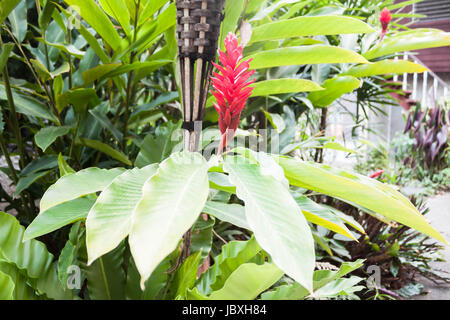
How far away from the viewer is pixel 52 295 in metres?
0.47

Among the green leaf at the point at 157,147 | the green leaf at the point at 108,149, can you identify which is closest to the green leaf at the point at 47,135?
the green leaf at the point at 108,149

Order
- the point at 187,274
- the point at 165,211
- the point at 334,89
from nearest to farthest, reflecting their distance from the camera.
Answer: the point at 165,211 < the point at 187,274 < the point at 334,89

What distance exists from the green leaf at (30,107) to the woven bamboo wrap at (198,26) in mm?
435

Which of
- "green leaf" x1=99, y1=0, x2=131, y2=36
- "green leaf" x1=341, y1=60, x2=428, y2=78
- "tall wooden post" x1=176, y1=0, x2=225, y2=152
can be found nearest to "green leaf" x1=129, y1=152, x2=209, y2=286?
"tall wooden post" x1=176, y1=0, x2=225, y2=152

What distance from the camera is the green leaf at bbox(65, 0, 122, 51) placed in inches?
20.4

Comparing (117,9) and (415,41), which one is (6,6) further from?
(415,41)

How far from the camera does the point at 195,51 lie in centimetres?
39

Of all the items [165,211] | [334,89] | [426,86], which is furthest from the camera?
[426,86]

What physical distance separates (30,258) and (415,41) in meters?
0.75

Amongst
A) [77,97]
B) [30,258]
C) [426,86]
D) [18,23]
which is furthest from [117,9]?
[426,86]

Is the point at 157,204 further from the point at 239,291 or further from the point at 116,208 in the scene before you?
the point at 239,291

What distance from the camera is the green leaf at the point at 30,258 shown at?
453mm

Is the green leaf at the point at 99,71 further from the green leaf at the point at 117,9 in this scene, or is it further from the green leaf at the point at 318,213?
the green leaf at the point at 318,213

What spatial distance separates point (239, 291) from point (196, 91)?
0.25m
